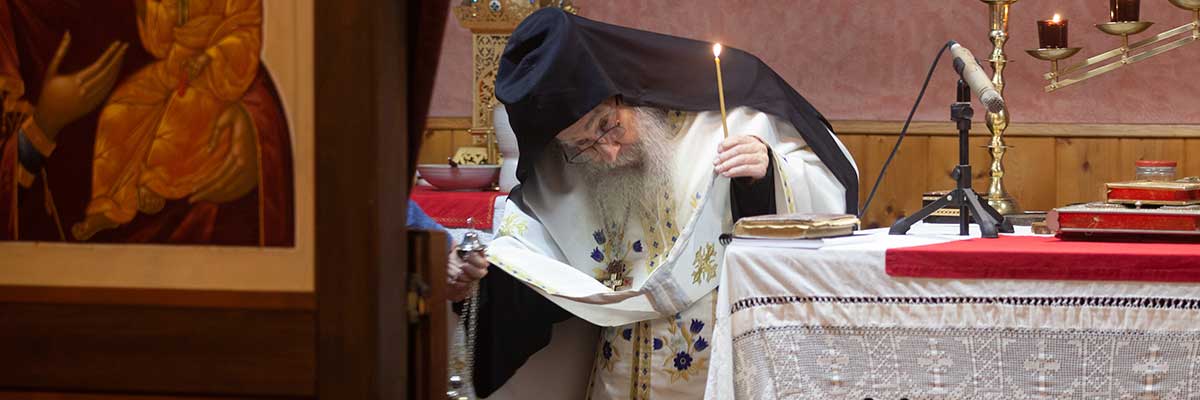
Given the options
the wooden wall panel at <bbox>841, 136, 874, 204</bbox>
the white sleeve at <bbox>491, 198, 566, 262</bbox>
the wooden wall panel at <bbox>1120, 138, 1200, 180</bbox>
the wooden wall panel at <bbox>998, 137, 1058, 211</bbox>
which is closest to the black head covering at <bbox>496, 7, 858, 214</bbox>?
the white sleeve at <bbox>491, 198, 566, 262</bbox>

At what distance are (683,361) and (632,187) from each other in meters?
0.62

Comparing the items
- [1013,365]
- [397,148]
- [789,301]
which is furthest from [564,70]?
[397,148]

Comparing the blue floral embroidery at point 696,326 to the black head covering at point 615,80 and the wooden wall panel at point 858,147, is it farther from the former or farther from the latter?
the wooden wall panel at point 858,147

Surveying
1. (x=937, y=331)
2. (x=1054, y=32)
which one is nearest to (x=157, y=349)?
(x=937, y=331)

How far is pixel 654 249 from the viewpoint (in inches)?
169

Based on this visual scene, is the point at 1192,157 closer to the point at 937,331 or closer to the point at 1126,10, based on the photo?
the point at 1126,10

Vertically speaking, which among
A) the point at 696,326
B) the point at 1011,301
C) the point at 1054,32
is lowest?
the point at 696,326

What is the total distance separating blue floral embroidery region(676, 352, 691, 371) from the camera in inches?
159

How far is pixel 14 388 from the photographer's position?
175 cm

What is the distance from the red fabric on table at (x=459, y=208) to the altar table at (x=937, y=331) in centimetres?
Result: 161

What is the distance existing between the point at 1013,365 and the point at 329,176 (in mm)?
1934

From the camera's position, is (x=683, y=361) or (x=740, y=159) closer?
(x=740, y=159)

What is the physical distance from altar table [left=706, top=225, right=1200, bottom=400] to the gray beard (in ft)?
3.47

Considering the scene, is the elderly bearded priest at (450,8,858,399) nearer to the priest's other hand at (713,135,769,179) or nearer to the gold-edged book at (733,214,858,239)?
the priest's other hand at (713,135,769,179)
